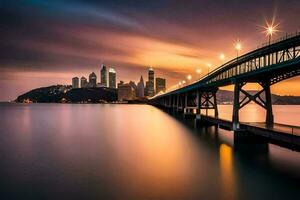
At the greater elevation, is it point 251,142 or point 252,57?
point 252,57

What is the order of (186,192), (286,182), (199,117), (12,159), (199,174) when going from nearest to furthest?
1. (186,192)
2. (286,182)
3. (199,174)
4. (12,159)
5. (199,117)

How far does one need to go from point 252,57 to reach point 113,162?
22.3 meters

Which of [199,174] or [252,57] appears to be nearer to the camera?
[199,174]

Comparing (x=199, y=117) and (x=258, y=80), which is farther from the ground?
(x=258, y=80)

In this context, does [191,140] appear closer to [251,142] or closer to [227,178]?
[251,142]

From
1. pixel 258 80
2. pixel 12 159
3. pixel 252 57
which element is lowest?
pixel 12 159

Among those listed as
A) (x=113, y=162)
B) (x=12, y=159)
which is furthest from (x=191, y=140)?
(x=12, y=159)

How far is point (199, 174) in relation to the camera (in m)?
26.0

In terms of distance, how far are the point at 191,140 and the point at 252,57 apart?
17.4 meters

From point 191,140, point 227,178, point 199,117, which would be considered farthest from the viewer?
point 199,117

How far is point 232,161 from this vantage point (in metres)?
30.5

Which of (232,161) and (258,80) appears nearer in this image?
(232,161)

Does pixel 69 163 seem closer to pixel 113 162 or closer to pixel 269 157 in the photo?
pixel 113 162

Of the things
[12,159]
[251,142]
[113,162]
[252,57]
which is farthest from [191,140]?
[12,159]
